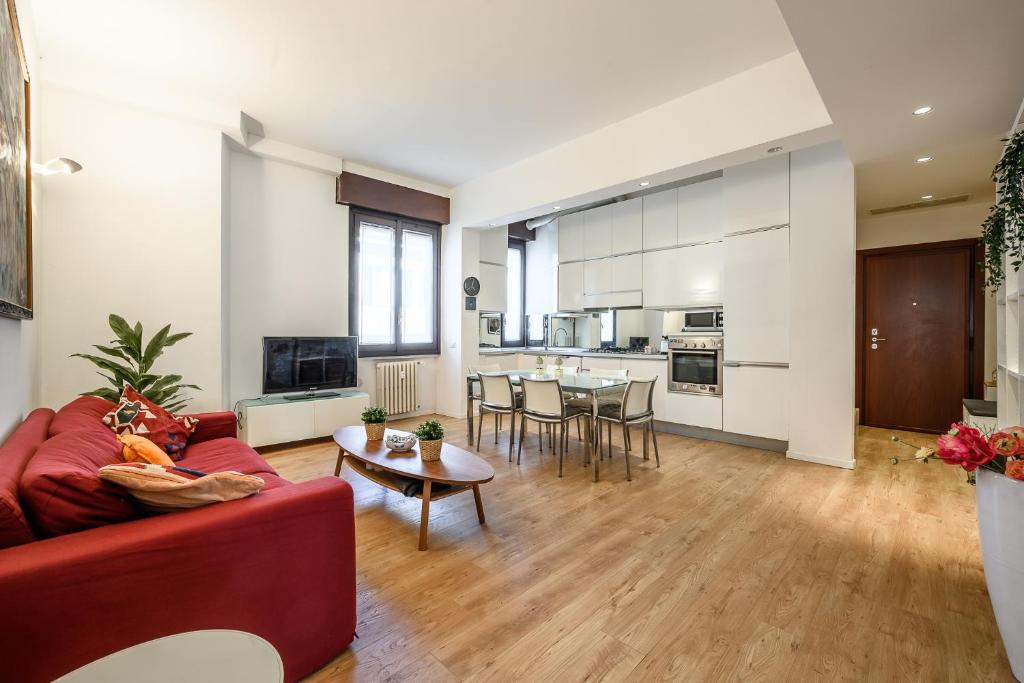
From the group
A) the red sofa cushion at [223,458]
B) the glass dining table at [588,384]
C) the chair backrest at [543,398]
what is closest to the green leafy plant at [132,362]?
the red sofa cushion at [223,458]

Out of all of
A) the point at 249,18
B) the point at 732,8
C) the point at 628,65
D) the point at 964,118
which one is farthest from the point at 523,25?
the point at 964,118

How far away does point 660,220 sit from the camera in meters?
5.12

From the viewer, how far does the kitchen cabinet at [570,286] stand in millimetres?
6109

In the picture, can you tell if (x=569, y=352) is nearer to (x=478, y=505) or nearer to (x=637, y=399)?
(x=637, y=399)

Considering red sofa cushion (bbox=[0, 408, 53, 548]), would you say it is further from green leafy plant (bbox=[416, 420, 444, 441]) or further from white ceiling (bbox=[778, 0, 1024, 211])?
white ceiling (bbox=[778, 0, 1024, 211])

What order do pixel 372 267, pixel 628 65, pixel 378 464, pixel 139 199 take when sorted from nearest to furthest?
pixel 378 464 → pixel 628 65 → pixel 139 199 → pixel 372 267

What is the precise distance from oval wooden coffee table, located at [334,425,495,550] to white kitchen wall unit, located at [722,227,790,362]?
2986mm

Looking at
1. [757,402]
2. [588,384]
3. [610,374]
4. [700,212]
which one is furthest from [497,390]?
[700,212]

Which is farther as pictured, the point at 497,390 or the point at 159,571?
the point at 497,390

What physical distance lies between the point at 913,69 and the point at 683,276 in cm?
276

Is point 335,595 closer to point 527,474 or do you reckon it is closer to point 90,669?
point 90,669

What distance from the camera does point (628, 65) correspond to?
10.3 feet

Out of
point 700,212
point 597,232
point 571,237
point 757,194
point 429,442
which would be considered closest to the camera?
point 429,442

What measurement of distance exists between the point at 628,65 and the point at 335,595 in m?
3.63
